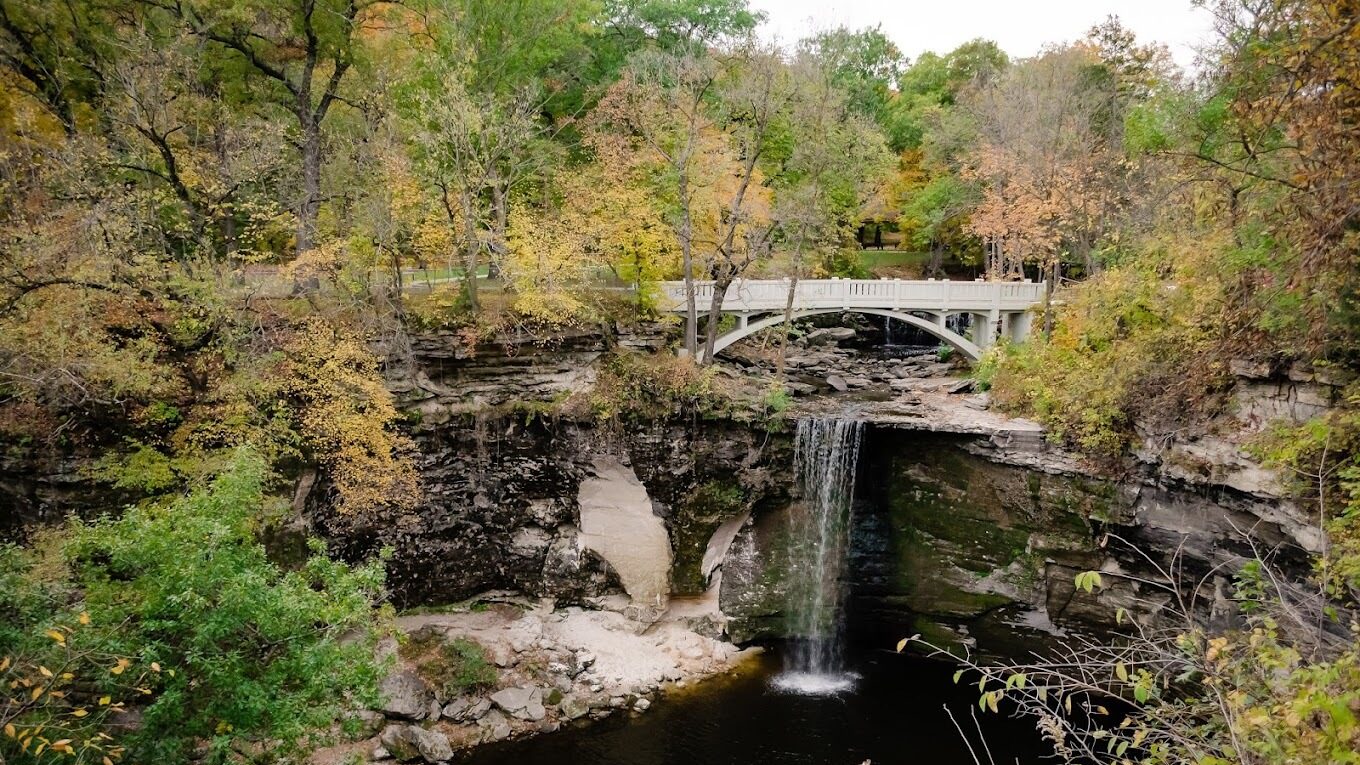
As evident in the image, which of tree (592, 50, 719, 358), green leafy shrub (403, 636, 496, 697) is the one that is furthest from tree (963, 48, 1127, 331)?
green leafy shrub (403, 636, 496, 697)

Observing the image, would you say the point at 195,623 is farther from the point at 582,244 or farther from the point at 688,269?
the point at 688,269

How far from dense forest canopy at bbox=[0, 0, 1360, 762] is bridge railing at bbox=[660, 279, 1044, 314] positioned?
795 mm

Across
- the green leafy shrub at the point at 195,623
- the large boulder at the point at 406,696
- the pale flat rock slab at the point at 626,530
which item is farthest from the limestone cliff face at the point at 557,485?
the green leafy shrub at the point at 195,623

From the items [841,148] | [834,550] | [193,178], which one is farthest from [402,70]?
[834,550]

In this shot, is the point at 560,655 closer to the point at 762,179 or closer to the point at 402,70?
the point at 762,179

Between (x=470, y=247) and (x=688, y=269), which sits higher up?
(x=470, y=247)

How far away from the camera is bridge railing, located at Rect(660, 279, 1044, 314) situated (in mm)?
20266

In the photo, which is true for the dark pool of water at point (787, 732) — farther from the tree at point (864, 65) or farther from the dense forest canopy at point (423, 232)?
the tree at point (864, 65)

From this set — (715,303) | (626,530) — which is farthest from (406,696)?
(715,303)

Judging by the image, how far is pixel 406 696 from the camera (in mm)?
14516

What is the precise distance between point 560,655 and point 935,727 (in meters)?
8.11

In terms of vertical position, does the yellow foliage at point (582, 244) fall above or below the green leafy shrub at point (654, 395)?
above

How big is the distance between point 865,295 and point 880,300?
45cm

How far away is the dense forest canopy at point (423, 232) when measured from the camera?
28.7 feet
